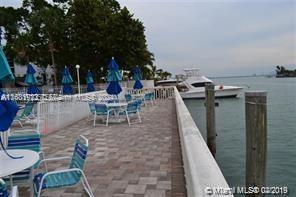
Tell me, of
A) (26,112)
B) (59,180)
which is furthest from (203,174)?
(26,112)

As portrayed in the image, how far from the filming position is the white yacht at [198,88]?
103 feet

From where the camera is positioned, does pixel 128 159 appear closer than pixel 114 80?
Yes

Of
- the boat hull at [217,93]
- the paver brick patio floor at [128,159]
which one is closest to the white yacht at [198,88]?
the boat hull at [217,93]

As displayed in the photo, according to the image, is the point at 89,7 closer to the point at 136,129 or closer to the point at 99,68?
the point at 99,68

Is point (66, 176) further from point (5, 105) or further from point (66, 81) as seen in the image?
point (66, 81)

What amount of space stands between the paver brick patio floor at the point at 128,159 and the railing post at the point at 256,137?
1091 millimetres

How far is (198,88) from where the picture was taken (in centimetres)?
3156

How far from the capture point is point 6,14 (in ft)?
108

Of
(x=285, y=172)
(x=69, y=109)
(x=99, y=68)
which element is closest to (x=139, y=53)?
(x=99, y=68)

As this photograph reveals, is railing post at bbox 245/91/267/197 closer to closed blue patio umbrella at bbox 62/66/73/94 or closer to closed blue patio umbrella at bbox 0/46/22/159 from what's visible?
closed blue patio umbrella at bbox 0/46/22/159

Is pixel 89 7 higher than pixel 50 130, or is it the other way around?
pixel 89 7

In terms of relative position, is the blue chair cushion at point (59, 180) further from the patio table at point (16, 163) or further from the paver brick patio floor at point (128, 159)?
the paver brick patio floor at point (128, 159)

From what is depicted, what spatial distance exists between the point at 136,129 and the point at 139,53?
17.1m

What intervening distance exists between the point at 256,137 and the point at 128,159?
2.29 metres
